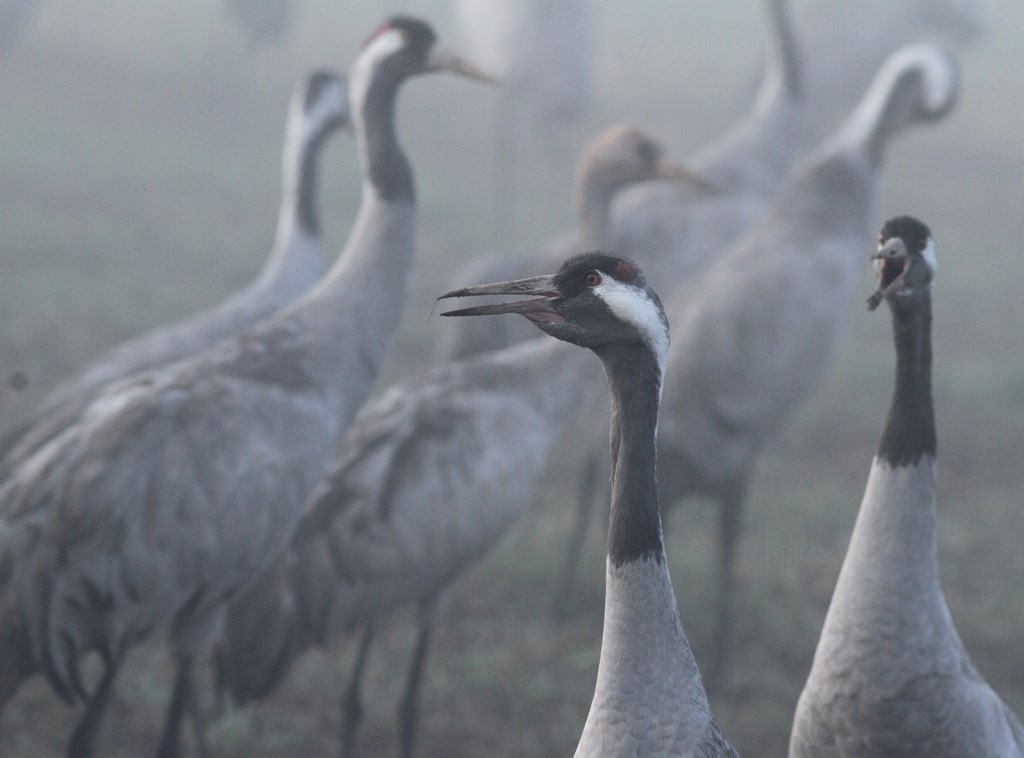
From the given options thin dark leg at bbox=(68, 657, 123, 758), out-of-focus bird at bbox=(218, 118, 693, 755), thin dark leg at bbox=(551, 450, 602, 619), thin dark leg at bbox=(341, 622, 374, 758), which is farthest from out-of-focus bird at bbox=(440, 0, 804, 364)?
thin dark leg at bbox=(68, 657, 123, 758)

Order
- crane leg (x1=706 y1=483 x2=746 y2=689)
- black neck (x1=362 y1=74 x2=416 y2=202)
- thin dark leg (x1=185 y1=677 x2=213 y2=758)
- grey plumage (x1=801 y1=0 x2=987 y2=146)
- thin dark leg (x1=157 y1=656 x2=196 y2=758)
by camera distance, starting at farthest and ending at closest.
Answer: grey plumage (x1=801 y1=0 x2=987 y2=146)
crane leg (x1=706 y1=483 x2=746 y2=689)
black neck (x1=362 y1=74 x2=416 y2=202)
thin dark leg (x1=185 y1=677 x2=213 y2=758)
thin dark leg (x1=157 y1=656 x2=196 y2=758)

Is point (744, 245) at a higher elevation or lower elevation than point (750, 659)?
higher

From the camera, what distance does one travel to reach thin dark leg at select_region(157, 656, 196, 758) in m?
2.99

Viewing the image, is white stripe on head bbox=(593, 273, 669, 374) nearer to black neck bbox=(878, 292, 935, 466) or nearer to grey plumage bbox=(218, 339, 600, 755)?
black neck bbox=(878, 292, 935, 466)

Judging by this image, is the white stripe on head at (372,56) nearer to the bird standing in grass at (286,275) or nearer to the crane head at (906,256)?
the bird standing in grass at (286,275)

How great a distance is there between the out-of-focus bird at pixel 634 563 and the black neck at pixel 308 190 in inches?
103

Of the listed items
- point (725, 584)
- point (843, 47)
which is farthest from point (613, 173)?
point (843, 47)

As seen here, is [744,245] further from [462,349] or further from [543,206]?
[543,206]

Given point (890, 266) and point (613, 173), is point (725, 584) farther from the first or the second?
point (890, 266)

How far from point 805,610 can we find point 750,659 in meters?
0.38

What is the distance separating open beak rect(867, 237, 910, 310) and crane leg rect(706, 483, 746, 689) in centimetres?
213

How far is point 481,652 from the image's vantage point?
404cm

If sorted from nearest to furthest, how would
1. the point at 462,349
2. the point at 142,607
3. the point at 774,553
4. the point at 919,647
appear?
the point at 919,647
the point at 142,607
the point at 774,553
the point at 462,349

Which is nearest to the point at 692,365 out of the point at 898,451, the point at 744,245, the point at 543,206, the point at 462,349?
the point at 744,245
